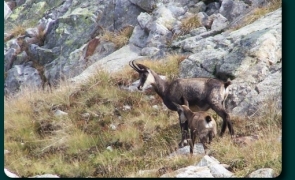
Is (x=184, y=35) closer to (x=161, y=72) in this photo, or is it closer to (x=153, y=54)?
(x=153, y=54)

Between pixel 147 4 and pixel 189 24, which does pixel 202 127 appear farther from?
pixel 147 4

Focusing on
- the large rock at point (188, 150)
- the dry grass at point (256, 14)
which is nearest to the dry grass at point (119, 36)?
the dry grass at point (256, 14)

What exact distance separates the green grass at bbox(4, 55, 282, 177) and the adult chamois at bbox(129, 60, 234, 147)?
23 cm

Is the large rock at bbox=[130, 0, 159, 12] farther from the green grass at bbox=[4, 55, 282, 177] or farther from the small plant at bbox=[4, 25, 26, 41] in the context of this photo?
the small plant at bbox=[4, 25, 26, 41]

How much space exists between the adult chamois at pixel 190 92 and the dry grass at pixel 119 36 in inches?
100

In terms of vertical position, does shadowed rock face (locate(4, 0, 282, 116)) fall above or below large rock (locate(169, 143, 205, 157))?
above

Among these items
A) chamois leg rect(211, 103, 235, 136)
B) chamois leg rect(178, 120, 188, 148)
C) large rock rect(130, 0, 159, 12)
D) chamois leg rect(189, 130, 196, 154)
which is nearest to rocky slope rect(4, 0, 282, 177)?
large rock rect(130, 0, 159, 12)

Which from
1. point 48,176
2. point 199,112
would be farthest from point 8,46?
point 199,112

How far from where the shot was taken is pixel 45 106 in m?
9.59

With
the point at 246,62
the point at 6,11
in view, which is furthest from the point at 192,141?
the point at 6,11

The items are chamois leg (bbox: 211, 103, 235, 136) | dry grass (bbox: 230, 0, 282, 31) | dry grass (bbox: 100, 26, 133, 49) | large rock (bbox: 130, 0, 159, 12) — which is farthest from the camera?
large rock (bbox: 130, 0, 159, 12)

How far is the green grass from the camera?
789 cm

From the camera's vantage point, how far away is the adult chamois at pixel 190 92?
8.98 meters

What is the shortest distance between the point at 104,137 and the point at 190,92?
5.00 feet
